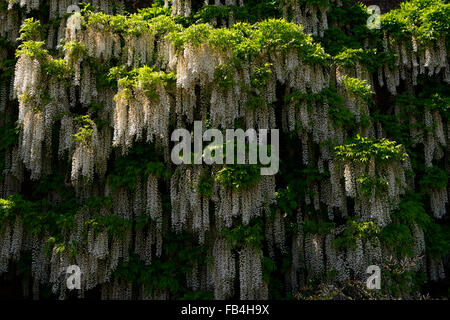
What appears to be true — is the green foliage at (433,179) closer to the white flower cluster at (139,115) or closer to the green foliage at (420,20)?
the green foliage at (420,20)

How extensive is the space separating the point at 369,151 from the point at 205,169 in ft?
9.38

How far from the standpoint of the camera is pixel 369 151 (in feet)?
29.7

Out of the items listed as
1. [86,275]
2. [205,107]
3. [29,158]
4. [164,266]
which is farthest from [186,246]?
[29,158]

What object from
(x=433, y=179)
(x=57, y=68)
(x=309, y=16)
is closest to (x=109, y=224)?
(x=57, y=68)

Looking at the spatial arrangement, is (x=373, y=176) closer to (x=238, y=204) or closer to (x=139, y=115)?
(x=238, y=204)

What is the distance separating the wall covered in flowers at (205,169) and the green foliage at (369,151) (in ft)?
0.16

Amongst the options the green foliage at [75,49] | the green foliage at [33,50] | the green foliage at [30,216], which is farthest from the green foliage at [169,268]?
the green foliage at [33,50]

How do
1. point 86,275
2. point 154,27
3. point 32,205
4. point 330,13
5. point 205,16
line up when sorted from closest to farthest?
1. point 86,275
2. point 32,205
3. point 154,27
4. point 205,16
5. point 330,13

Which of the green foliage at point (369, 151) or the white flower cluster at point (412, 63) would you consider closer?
the green foliage at point (369, 151)

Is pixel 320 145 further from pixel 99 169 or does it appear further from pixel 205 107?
pixel 99 169

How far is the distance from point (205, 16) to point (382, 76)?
410 centimetres

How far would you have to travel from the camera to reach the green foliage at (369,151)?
356 inches

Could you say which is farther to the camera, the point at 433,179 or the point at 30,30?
the point at 433,179

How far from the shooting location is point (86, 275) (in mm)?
8695
